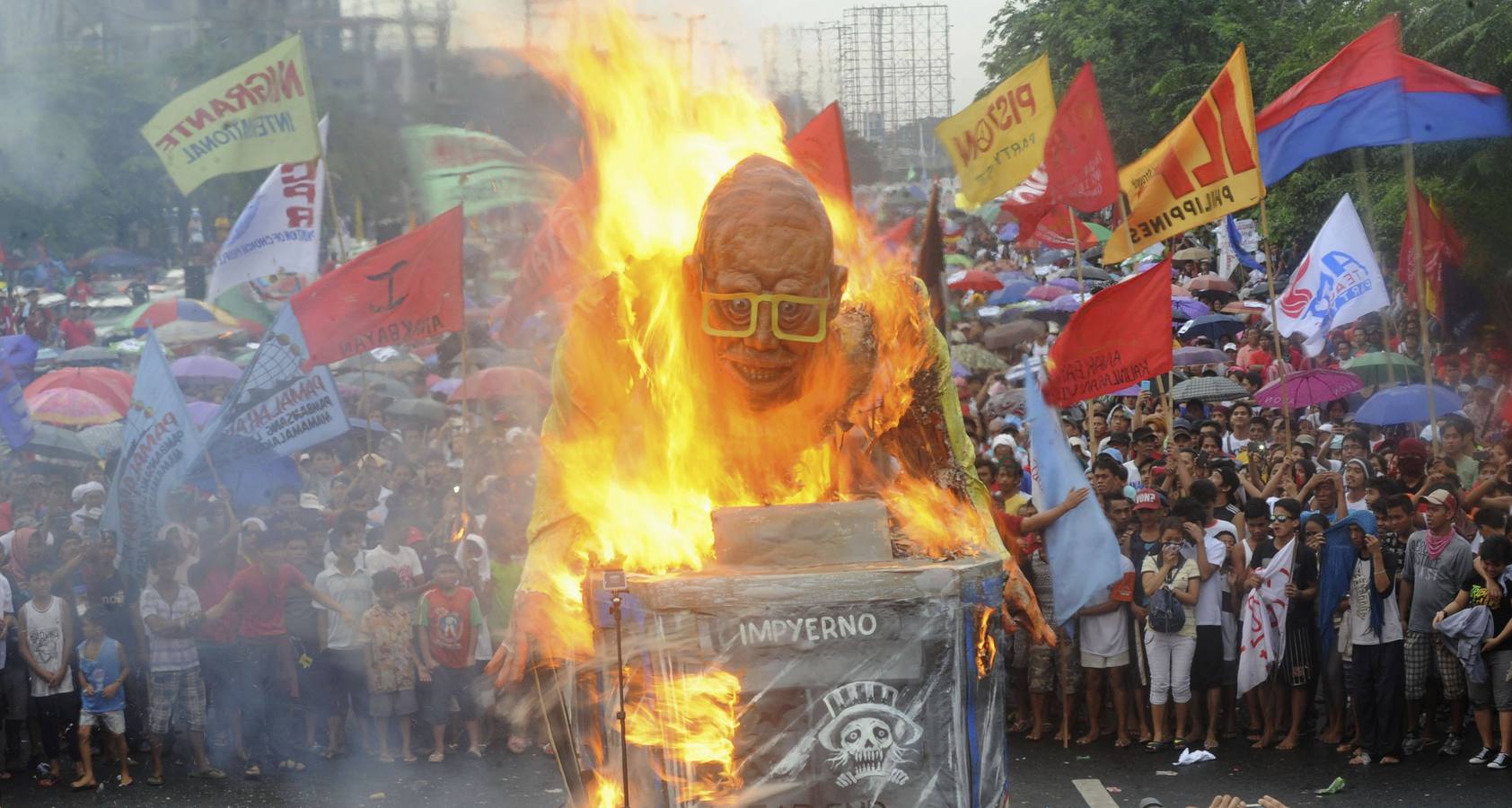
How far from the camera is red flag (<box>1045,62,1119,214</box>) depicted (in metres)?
14.9

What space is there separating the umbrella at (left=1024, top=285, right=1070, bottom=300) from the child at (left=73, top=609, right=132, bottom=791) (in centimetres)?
1600

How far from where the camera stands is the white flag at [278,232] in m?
16.3

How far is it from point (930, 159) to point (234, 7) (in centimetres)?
836

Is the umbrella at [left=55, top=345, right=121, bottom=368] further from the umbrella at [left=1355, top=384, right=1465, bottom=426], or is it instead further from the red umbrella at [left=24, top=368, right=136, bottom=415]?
the umbrella at [left=1355, top=384, right=1465, bottom=426]

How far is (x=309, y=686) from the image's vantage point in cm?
1214

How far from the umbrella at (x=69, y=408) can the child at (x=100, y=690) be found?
546 centimetres

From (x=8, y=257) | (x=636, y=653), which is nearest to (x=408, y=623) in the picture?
(x=636, y=653)

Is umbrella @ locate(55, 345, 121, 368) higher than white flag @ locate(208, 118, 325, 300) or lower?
lower

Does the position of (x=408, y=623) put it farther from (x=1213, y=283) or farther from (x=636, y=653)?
(x=1213, y=283)

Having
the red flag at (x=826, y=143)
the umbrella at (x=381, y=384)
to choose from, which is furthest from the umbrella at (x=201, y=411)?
the red flag at (x=826, y=143)

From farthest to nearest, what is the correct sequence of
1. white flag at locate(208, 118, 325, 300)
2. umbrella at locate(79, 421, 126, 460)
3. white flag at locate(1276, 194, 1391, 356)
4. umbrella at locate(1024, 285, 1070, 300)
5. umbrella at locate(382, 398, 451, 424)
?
umbrella at locate(1024, 285, 1070, 300) → umbrella at locate(382, 398, 451, 424) → umbrella at locate(79, 421, 126, 460) → white flag at locate(208, 118, 325, 300) → white flag at locate(1276, 194, 1391, 356)

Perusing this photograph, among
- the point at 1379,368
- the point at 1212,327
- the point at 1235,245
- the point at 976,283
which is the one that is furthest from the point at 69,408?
the point at 1235,245

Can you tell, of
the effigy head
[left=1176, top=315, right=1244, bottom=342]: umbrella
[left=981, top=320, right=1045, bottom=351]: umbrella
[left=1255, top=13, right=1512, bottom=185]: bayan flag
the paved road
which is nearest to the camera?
the effigy head

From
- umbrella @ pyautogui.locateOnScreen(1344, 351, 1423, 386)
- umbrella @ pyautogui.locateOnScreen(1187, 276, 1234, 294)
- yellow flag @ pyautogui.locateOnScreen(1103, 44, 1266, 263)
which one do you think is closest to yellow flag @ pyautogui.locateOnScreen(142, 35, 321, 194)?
yellow flag @ pyautogui.locateOnScreen(1103, 44, 1266, 263)
